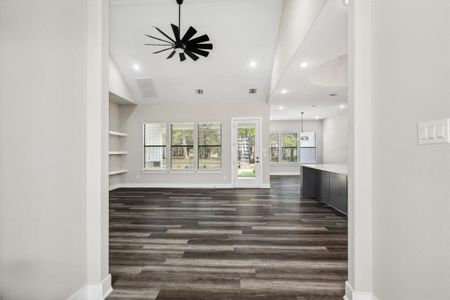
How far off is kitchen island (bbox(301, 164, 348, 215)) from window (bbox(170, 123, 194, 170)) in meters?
3.75

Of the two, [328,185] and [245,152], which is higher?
[245,152]

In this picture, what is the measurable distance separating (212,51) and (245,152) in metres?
3.29

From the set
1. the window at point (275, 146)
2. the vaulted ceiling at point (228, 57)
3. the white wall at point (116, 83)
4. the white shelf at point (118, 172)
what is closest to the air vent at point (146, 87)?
the vaulted ceiling at point (228, 57)

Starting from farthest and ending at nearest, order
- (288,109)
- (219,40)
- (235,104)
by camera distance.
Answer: (288,109) < (235,104) < (219,40)
